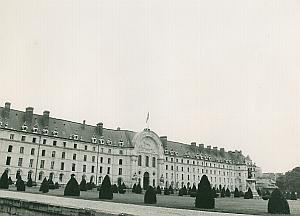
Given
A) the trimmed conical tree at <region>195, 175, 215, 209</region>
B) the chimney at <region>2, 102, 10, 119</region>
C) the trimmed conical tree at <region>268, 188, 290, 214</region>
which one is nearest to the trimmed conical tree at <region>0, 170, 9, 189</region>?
the trimmed conical tree at <region>195, 175, 215, 209</region>

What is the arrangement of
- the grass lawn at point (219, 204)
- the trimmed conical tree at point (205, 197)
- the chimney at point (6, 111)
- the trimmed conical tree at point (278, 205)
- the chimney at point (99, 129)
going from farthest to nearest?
the chimney at point (99, 129), the chimney at point (6, 111), the trimmed conical tree at point (205, 197), the grass lawn at point (219, 204), the trimmed conical tree at point (278, 205)

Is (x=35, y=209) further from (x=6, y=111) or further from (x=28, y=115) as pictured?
(x=28, y=115)

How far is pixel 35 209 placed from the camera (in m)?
15.8

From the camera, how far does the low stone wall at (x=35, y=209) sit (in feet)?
41.9

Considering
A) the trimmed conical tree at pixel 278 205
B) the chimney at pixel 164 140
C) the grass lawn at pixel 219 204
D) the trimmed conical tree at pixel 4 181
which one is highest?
the chimney at pixel 164 140

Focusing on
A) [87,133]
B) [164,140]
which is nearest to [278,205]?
[87,133]

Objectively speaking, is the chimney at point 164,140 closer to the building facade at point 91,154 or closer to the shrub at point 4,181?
the building facade at point 91,154

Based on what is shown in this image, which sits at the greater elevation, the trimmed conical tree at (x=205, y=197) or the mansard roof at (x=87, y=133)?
the mansard roof at (x=87, y=133)

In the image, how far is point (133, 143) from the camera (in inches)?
3110

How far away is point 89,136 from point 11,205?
56.2 m

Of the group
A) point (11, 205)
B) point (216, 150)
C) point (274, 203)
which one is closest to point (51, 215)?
point (11, 205)

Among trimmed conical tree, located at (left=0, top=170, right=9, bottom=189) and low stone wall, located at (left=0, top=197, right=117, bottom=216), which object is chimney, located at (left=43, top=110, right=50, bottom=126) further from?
low stone wall, located at (left=0, top=197, right=117, bottom=216)

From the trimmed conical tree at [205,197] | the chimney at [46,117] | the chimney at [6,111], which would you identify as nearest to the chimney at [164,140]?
the chimney at [46,117]

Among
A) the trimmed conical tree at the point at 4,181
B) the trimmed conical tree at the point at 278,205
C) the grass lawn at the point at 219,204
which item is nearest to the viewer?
the trimmed conical tree at the point at 278,205
